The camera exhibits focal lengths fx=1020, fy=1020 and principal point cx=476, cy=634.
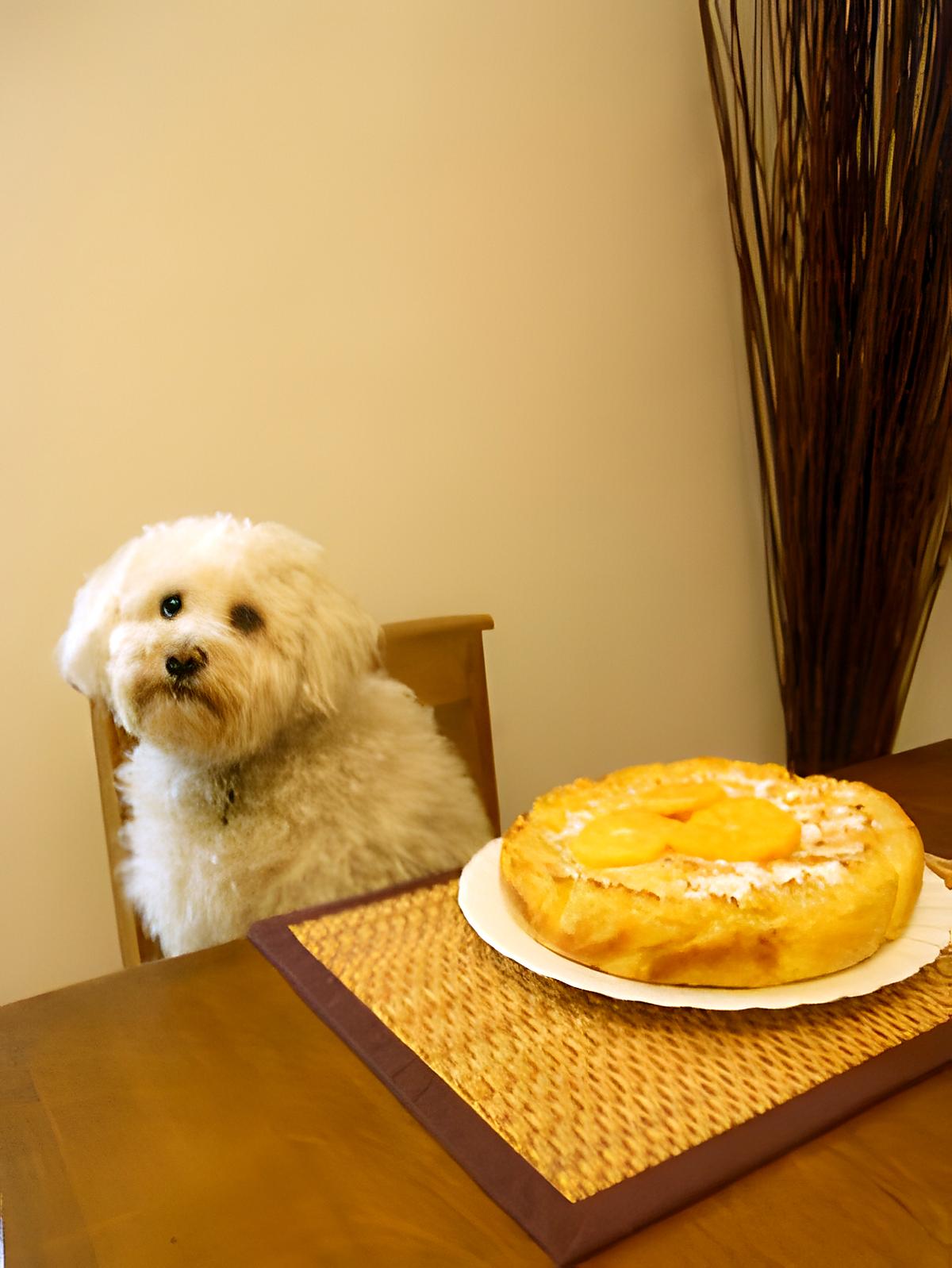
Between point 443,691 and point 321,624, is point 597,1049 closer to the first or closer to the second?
point 321,624

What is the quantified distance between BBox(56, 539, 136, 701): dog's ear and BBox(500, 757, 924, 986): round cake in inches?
22.4

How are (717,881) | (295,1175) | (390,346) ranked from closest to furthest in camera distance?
1. (295,1175)
2. (717,881)
3. (390,346)

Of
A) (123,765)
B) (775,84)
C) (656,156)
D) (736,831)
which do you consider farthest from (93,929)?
(775,84)

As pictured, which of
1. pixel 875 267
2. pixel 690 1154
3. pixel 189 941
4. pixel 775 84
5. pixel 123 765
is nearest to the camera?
pixel 690 1154

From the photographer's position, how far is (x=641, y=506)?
2.03 metres

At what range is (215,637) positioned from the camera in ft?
3.43

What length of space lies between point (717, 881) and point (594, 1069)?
138 millimetres

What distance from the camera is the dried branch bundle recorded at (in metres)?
1.76

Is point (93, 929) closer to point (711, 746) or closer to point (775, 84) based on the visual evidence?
point (711, 746)

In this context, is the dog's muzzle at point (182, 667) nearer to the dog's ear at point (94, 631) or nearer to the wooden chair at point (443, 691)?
the dog's ear at point (94, 631)

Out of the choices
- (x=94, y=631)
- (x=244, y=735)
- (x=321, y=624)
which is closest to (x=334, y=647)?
(x=321, y=624)

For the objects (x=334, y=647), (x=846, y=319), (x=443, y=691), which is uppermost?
(x=846, y=319)

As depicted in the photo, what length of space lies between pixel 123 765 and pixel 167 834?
0.17 metres

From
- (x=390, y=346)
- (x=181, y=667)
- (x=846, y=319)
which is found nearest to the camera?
(x=181, y=667)
